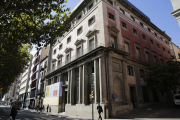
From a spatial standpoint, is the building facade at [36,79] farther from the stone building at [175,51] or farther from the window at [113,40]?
the stone building at [175,51]

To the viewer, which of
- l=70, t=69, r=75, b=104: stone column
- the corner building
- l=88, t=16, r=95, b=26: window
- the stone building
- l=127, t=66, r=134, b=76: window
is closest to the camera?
the corner building

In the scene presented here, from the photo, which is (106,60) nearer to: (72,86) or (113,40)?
(113,40)

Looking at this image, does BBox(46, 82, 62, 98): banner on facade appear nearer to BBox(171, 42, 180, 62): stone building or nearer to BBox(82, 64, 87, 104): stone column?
BBox(82, 64, 87, 104): stone column

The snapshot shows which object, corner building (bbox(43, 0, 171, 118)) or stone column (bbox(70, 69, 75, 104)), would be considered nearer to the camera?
corner building (bbox(43, 0, 171, 118))

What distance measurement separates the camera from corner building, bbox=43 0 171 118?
17422 millimetres

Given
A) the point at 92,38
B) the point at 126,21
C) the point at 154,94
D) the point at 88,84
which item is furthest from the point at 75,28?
the point at 154,94

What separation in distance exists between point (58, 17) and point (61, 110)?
19505 millimetres

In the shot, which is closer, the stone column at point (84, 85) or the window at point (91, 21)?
the stone column at point (84, 85)

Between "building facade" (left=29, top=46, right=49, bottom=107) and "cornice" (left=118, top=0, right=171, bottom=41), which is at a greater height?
"cornice" (left=118, top=0, right=171, bottom=41)

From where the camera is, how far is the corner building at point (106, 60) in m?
17.4

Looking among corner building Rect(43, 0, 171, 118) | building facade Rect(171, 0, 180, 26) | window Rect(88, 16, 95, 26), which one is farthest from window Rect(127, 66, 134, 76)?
building facade Rect(171, 0, 180, 26)

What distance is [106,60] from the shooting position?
698 inches

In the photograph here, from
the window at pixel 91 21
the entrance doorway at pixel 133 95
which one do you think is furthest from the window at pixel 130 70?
the window at pixel 91 21

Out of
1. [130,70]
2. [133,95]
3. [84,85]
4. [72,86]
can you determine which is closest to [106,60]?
[84,85]
